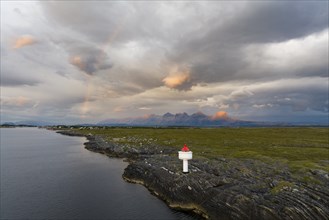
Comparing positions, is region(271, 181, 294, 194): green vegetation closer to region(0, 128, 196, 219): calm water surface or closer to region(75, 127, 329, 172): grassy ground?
region(75, 127, 329, 172): grassy ground

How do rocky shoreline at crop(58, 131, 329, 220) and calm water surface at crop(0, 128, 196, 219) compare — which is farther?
calm water surface at crop(0, 128, 196, 219)

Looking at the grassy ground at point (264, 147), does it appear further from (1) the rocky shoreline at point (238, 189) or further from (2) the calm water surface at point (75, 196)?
(2) the calm water surface at point (75, 196)

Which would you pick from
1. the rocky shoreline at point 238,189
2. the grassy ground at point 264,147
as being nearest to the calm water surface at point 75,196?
the rocky shoreline at point 238,189

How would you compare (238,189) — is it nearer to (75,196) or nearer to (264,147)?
(75,196)

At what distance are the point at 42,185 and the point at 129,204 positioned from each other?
71.6 ft

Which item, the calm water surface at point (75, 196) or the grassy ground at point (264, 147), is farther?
the grassy ground at point (264, 147)

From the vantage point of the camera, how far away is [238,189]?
3297 centimetres

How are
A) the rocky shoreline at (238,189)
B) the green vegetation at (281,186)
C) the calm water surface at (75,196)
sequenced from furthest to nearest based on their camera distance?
the calm water surface at (75,196) < the green vegetation at (281,186) < the rocky shoreline at (238,189)

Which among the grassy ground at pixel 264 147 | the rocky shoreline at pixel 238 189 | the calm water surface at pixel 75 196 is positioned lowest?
the calm water surface at pixel 75 196

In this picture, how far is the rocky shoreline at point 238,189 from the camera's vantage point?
27938mm

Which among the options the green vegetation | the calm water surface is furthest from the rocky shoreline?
the calm water surface

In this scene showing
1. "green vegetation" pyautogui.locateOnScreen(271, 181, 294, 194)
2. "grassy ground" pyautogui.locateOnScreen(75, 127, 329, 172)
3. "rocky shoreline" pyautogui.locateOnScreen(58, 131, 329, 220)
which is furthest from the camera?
"grassy ground" pyautogui.locateOnScreen(75, 127, 329, 172)

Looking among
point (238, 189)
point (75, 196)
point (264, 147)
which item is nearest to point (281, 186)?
point (238, 189)

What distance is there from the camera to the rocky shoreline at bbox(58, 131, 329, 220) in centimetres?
2794
